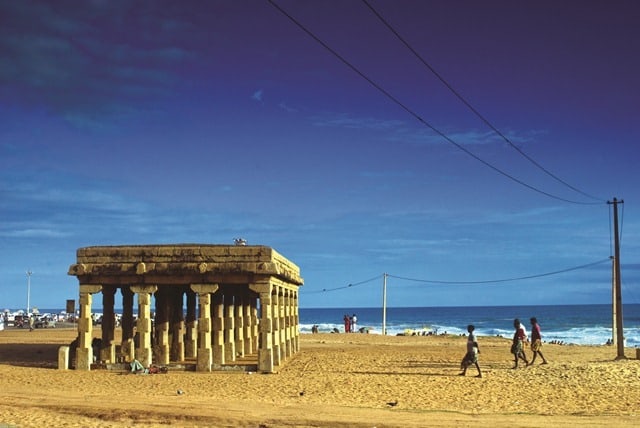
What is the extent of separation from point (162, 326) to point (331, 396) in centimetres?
1154

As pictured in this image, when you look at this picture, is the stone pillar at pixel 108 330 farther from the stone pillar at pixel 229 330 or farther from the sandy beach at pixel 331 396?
the stone pillar at pixel 229 330

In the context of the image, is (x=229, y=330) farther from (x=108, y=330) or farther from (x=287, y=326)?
(x=108, y=330)

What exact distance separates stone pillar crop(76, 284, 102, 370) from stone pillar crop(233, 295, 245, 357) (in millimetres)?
9253

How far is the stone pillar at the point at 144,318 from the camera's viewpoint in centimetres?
2684

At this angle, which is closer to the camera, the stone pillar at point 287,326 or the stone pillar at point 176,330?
the stone pillar at point 176,330

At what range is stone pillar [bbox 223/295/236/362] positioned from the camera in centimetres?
3186

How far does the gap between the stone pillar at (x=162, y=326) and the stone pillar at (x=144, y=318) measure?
1.60m

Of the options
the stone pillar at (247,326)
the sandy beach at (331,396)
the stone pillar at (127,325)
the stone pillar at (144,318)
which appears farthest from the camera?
the stone pillar at (247,326)

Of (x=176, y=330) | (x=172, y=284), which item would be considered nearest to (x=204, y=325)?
(x=172, y=284)

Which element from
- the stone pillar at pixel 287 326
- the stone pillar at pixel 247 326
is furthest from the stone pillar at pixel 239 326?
the stone pillar at pixel 287 326

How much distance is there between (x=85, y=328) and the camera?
89.6ft

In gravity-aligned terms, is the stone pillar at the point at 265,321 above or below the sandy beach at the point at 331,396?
above

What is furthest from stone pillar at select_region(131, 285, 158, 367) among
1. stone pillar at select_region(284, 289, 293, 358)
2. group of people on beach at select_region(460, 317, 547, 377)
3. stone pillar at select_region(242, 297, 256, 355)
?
group of people on beach at select_region(460, 317, 547, 377)

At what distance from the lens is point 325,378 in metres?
24.9
